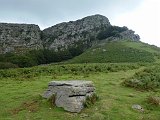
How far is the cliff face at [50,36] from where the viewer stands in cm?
15500

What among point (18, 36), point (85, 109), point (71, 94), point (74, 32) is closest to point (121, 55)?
point (71, 94)

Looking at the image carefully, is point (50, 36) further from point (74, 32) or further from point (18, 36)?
point (18, 36)

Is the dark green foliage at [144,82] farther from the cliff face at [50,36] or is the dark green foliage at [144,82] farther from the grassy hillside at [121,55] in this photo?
the cliff face at [50,36]

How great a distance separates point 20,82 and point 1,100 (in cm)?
907

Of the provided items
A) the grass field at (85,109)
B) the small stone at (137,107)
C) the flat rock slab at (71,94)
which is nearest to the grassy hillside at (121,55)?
the grass field at (85,109)

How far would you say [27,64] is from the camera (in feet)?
279

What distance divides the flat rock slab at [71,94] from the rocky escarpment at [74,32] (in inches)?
4855

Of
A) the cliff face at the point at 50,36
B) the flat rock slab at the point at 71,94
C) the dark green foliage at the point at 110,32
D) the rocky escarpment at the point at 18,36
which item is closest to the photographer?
the flat rock slab at the point at 71,94

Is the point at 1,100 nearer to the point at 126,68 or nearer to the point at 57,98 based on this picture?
the point at 57,98

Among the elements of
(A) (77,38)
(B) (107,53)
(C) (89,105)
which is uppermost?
(A) (77,38)

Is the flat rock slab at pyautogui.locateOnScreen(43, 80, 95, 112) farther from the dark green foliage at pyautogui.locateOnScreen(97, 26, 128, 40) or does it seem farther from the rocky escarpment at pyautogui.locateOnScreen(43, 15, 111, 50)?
the rocky escarpment at pyautogui.locateOnScreen(43, 15, 111, 50)

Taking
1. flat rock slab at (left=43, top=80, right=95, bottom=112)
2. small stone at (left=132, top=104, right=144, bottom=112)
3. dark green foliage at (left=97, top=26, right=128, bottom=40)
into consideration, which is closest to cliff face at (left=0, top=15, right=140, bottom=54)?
dark green foliage at (left=97, top=26, right=128, bottom=40)

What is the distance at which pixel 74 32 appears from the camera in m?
161

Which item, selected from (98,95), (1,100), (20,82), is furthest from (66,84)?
(20,82)
